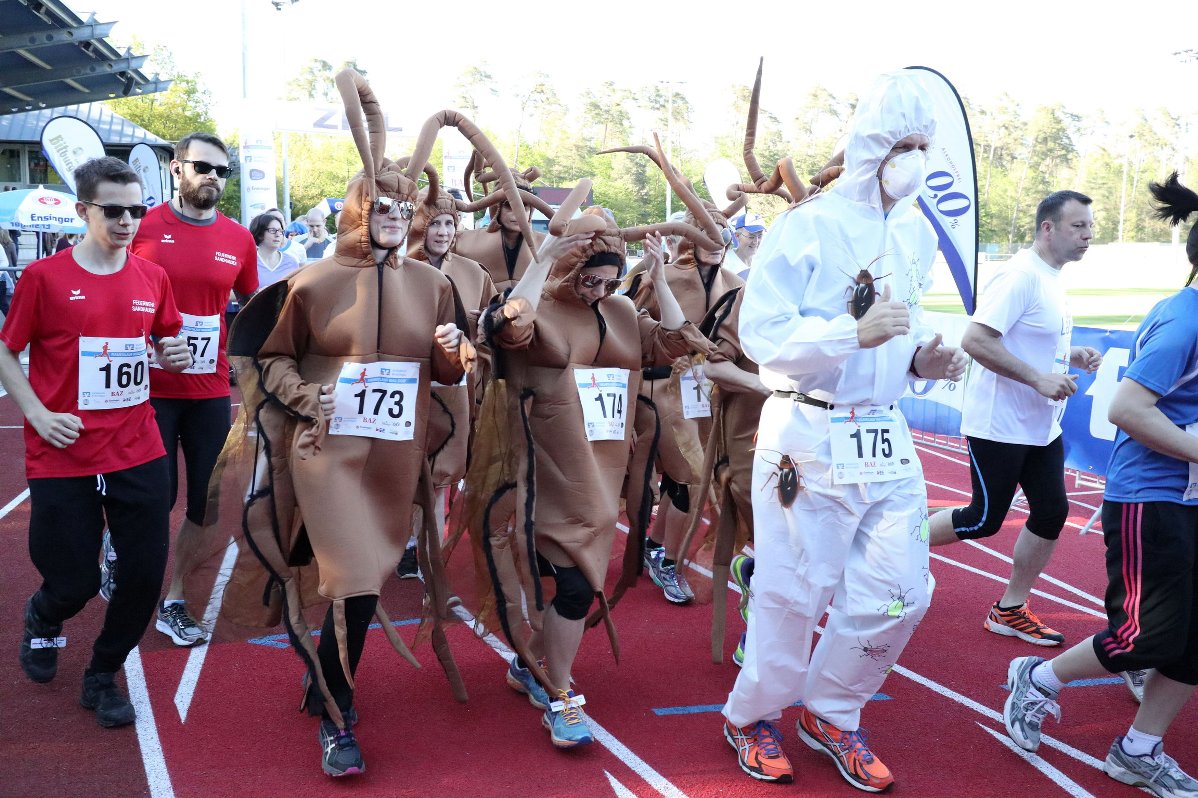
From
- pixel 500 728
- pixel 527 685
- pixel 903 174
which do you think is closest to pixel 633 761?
pixel 500 728

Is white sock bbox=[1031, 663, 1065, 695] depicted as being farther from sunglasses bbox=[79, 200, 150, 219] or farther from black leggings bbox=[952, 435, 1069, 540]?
sunglasses bbox=[79, 200, 150, 219]

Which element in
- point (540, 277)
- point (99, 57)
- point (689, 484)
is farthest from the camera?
point (99, 57)

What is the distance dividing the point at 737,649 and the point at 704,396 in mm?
1392

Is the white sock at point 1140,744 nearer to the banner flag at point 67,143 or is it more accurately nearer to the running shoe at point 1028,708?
the running shoe at point 1028,708

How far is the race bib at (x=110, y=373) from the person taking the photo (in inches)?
153

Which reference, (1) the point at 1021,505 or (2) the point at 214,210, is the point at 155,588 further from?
(1) the point at 1021,505

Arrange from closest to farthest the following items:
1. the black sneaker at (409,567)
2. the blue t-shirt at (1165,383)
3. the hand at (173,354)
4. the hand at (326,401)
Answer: the blue t-shirt at (1165,383)
the hand at (326,401)
the hand at (173,354)
the black sneaker at (409,567)

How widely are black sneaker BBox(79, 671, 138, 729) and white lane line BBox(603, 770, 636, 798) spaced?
1.84 meters

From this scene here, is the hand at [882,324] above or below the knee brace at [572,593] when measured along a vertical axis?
above

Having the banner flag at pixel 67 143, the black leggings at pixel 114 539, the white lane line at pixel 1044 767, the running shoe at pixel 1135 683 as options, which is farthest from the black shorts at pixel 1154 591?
the banner flag at pixel 67 143

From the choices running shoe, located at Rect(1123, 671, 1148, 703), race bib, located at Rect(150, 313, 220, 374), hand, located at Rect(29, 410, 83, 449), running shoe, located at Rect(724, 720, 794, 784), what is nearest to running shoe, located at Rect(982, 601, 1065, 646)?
running shoe, located at Rect(1123, 671, 1148, 703)

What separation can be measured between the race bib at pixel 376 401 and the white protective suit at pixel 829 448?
4.00 feet

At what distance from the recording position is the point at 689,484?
5.54m

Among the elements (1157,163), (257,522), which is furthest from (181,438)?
(1157,163)
